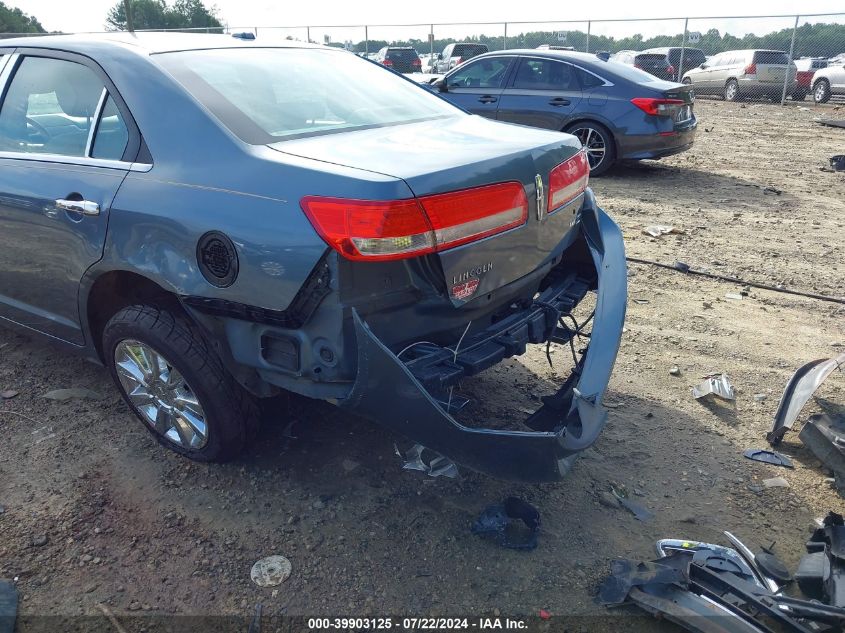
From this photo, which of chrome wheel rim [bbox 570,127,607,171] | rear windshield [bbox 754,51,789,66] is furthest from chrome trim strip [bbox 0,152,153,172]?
rear windshield [bbox 754,51,789,66]

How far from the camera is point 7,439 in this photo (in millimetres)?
3383

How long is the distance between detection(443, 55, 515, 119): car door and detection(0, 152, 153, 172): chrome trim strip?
7433 mm

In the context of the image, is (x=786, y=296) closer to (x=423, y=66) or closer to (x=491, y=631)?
(x=491, y=631)

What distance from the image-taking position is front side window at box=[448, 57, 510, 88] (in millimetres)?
9938

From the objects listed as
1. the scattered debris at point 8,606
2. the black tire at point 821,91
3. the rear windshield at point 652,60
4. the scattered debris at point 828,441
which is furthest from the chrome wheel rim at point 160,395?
the rear windshield at point 652,60

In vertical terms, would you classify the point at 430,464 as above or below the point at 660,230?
below

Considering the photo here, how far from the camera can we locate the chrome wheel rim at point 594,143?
30.1 feet

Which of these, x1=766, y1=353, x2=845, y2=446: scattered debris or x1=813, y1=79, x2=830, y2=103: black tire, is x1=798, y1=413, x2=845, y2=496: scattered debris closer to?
x1=766, y1=353, x2=845, y2=446: scattered debris

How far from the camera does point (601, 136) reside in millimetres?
9125

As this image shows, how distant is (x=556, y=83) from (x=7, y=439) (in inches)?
318

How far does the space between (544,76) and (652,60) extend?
14419 millimetres

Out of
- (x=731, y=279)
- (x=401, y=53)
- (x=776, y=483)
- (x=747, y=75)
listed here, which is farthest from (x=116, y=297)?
(x=401, y=53)

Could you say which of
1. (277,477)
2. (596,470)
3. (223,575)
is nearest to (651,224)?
(596,470)

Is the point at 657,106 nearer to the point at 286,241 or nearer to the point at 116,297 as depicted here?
the point at 116,297
